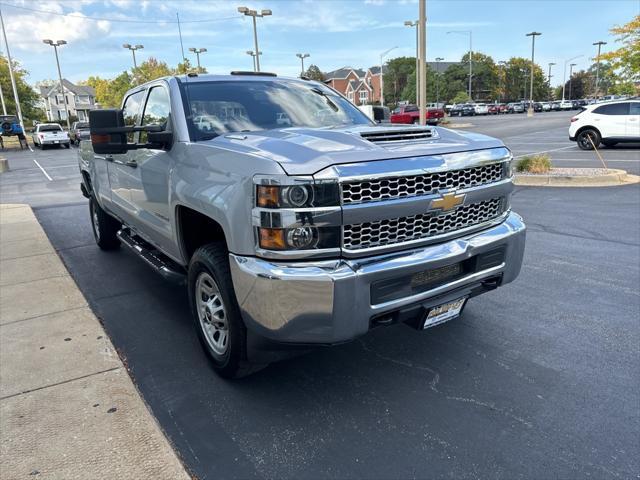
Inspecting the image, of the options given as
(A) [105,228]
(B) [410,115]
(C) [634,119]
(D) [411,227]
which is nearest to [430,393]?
(D) [411,227]

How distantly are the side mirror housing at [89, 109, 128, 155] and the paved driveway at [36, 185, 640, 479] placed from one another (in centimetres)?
156

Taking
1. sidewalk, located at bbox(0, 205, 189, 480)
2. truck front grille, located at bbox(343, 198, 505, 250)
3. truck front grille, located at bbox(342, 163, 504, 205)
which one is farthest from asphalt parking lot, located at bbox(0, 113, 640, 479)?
truck front grille, located at bbox(342, 163, 504, 205)

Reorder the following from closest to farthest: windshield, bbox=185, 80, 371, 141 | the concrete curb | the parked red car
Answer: windshield, bbox=185, 80, 371, 141, the concrete curb, the parked red car

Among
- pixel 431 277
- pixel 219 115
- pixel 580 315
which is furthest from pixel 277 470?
pixel 580 315

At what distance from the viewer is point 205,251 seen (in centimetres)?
323

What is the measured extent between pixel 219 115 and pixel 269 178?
5.08 feet

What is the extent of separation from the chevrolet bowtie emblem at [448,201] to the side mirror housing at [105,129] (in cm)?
212

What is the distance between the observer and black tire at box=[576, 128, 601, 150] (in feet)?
58.1

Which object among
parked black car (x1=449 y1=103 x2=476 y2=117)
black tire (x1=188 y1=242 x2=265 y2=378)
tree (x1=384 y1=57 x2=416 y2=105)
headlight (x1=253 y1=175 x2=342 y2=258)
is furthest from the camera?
tree (x1=384 y1=57 x2=416 y2=105)

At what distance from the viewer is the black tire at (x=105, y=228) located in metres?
6.66

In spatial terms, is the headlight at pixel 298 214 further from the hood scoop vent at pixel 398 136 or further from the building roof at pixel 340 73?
the building roof at pixel 340 73

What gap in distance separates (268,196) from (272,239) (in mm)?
222

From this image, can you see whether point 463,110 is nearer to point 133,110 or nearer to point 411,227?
point 133,110

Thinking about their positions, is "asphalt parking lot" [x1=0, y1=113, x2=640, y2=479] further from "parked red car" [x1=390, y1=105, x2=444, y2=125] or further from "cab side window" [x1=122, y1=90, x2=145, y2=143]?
"parked red car" [x1=390, y1=105, x2=444, y2=125]
